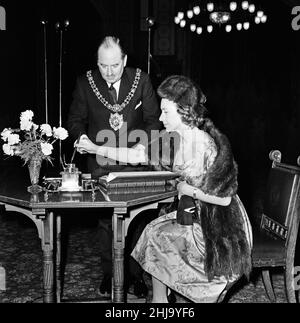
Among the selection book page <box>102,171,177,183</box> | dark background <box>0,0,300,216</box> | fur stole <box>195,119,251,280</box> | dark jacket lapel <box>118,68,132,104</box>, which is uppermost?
dark background <box>0,0,300,216</box>

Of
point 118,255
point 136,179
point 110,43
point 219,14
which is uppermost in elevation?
point 219,14

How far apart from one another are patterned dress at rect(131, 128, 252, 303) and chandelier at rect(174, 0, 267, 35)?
7673 millimetres

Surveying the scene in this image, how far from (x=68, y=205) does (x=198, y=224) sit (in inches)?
29.4

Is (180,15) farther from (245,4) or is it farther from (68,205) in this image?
(68,205)

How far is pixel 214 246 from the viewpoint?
2436 millimetres

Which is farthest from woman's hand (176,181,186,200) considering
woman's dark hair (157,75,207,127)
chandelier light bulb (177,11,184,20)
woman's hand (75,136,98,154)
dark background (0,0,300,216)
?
chandelier light bulb (177,11,184,20)

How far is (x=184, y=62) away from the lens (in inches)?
449

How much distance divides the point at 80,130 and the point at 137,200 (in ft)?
2.96

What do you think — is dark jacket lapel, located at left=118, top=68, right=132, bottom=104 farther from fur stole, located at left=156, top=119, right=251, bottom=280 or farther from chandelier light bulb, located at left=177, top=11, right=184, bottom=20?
chandelier light bulb, located at left=177, top=11, right=184, bottom=20

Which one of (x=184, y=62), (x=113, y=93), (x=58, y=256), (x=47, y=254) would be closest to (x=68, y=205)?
(x=47, y=254)

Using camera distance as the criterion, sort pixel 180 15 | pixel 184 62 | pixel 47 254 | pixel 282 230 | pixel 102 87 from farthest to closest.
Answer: pixel 184 62, pixel 180 15, pixel 102 87, pixel 282 230, pixel 47 254

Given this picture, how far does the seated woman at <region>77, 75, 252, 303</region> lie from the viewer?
96.1 inches

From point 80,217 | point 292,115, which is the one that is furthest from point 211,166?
point 292,115

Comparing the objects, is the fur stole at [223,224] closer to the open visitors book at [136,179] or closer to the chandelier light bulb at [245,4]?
the open visitors book at [136,179]
